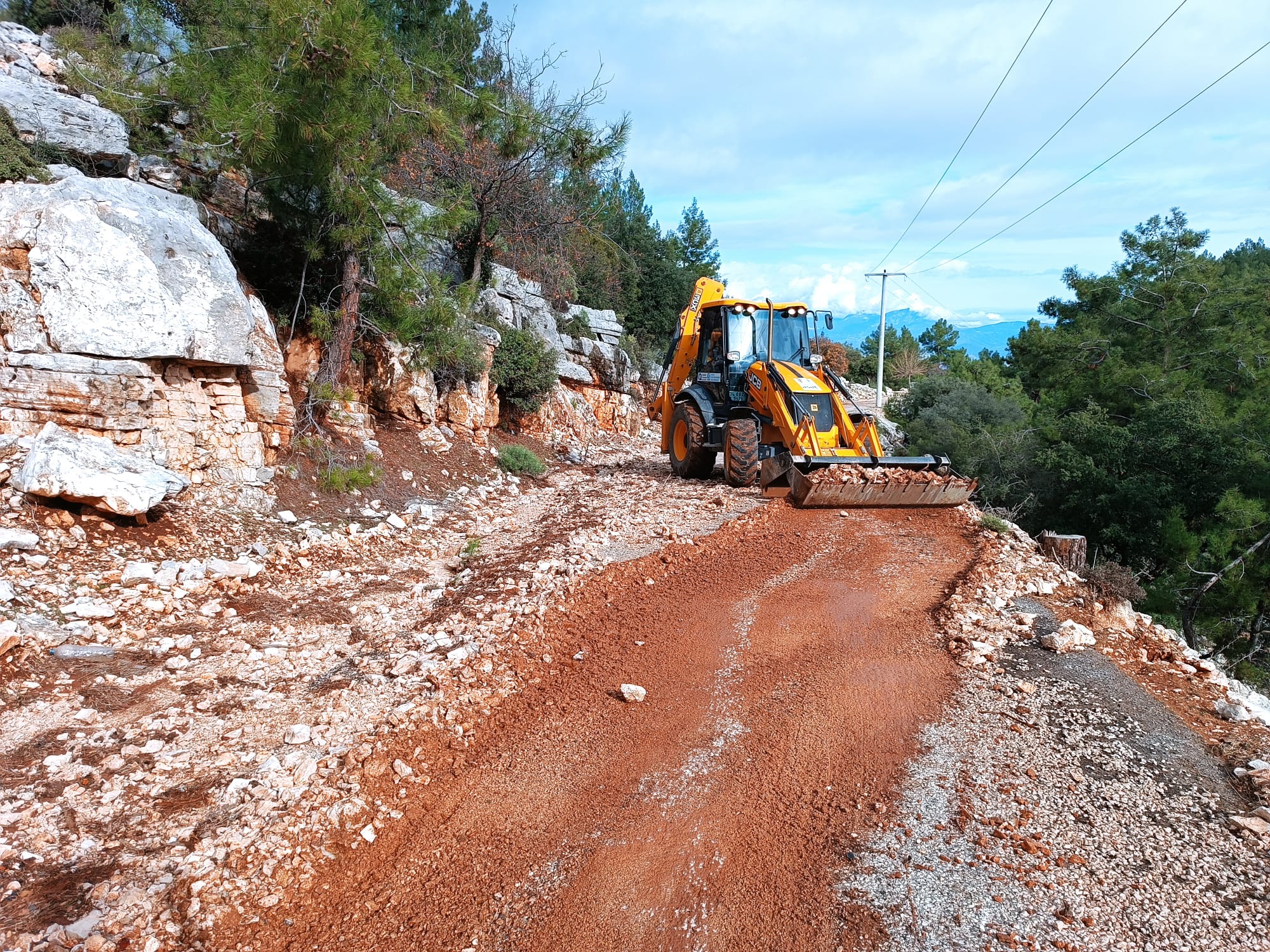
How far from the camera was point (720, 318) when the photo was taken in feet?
36.6

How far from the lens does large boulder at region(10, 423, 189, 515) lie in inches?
204

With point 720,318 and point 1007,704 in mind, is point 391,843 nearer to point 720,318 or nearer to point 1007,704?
point 1007,704

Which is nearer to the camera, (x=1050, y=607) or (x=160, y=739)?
(x=160, y=739)

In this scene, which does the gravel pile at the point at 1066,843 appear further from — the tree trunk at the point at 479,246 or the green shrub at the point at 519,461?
the tree trunk at the point at 479,246

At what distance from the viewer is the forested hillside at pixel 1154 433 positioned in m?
12.7

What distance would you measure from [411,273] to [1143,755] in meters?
8.77

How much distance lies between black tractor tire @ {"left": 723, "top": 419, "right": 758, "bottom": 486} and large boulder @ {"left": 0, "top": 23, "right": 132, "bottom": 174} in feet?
25.8

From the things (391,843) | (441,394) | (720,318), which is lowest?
(391,843)

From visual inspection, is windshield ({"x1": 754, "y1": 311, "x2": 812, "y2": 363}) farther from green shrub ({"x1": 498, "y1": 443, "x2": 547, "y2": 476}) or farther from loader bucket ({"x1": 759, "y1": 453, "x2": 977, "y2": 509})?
green shrub ({"x1": 498, "y1": 443, "x2": 547, "y2": 476})

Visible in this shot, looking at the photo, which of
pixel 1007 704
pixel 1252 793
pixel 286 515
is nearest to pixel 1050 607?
pixel 1007 704

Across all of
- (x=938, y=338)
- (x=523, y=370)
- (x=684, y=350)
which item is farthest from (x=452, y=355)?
(x=938, y=338)

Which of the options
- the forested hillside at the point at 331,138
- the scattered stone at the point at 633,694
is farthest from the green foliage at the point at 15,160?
the scattered stone at the point at 633,694

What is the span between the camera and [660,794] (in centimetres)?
337

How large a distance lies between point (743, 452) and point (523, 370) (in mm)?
5640
